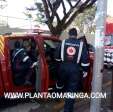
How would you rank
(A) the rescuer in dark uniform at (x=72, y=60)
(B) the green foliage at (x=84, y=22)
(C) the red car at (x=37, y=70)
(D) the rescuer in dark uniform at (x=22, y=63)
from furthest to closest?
(B) the green foliage at (x=84, y=22), (D) the rescuer in dark uniform at (x=22, y=63), (C) the red car at (x=37, y=70), (A) the rescuer in dark uniform at (x=72, y=60)

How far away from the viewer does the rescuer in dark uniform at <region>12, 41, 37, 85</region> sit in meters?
8.27

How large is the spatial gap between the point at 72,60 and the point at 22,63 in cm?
134

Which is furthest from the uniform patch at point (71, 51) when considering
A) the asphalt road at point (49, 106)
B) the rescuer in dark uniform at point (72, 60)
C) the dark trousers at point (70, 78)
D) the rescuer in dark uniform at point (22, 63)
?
the asphalt road at point (49, 106)

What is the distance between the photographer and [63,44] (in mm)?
7668

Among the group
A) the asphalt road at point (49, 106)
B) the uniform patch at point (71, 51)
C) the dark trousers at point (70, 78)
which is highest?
the uniform patch at point (71, 51)

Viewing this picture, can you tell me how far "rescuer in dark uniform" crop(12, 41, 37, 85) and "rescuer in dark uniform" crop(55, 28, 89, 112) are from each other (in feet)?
3.23

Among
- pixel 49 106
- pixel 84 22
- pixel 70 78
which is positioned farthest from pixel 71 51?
pixel 84 22

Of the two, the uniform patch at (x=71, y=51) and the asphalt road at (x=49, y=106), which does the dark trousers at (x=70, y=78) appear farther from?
the asphalt road at (x=49, y=106)

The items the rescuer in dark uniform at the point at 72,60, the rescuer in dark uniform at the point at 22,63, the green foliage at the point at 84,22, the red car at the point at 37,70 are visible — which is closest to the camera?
the rescuer in dark uniform at the point at 72,60

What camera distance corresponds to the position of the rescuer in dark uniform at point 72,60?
7566 millimetres

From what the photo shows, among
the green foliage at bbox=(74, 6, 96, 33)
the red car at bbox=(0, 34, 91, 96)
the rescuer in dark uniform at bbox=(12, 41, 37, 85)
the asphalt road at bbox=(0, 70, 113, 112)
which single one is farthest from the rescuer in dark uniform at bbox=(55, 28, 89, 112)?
the green foliage at bbox=(74, 6, 96, 33)

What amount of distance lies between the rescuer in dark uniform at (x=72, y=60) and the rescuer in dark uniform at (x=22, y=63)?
0.98m

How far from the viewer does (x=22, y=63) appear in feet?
27.5

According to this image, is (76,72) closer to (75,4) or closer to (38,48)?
(38,48)
